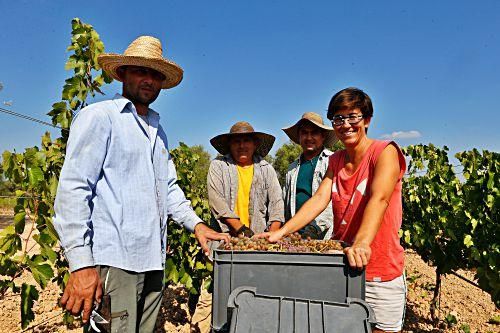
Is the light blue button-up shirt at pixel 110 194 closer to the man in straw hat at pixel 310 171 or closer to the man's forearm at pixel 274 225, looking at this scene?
the man's forearm at pixel 274 225

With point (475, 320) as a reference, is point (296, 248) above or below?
above

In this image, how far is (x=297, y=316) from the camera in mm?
1397

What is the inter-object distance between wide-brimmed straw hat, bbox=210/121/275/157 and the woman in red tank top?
1509 mm

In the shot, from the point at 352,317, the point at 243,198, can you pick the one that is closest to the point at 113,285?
the point at 352,317

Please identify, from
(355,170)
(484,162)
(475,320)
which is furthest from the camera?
(475,320)

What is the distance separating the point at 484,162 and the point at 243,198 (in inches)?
127

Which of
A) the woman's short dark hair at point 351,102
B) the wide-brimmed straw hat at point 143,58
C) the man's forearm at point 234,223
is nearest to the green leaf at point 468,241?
the man's forearm at point 234,223

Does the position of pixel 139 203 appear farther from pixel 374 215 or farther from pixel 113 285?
pixel 374 215

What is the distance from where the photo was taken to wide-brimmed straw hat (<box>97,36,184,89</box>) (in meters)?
2.18

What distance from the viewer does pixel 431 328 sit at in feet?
16.2

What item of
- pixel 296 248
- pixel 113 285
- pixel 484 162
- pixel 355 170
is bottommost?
pixel 113 285

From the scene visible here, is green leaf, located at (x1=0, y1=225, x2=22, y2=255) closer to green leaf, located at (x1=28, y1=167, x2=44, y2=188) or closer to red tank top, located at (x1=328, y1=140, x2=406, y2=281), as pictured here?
green leaf, located at (x1=28, y1=167, x2=44, y2=188)

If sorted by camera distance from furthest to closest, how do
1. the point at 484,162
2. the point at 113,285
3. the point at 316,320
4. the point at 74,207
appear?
the point at 484,162, the point at 113,285, the point at 74,207, the point at 316,320

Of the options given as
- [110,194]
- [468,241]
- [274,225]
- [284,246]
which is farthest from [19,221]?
[468,241]
